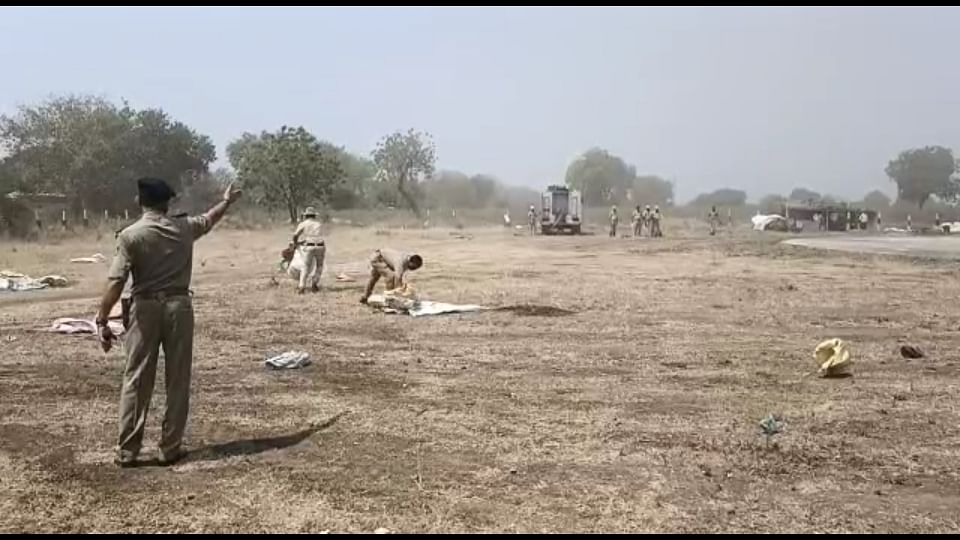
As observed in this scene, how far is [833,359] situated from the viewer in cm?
821

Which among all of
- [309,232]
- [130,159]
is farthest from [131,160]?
[309,232]

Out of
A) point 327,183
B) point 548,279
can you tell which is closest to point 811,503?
point 548,279

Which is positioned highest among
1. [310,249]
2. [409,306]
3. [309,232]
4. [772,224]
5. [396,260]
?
[309,232]

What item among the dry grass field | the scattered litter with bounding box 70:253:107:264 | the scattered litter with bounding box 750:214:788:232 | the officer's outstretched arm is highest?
the officer's outstretched arm

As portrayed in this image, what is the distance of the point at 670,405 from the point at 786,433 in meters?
1.12

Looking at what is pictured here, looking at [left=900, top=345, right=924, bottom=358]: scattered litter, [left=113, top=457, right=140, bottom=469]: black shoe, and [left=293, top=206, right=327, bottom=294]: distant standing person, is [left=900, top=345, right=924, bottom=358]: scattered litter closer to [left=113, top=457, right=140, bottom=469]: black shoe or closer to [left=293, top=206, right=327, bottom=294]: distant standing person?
[left=113, top=457, right=140, bottom=469]: black shoe

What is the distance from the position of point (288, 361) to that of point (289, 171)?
4096cm

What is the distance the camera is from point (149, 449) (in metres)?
5.73

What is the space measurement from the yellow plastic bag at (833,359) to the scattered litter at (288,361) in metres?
4.99

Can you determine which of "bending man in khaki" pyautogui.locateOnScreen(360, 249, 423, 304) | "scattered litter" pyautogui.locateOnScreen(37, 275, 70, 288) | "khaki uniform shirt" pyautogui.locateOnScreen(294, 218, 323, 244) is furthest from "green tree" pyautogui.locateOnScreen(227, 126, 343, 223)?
Answer: "bending man in khaki" pyautogui.locateOnScreen(360, 249, 423, 304)

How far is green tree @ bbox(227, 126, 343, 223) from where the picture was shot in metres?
48.2

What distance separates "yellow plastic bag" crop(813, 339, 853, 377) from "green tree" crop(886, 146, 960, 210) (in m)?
85.8

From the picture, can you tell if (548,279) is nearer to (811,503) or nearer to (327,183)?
(811,503)

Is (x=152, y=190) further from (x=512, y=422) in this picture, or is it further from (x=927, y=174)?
(x=927, y=174)
